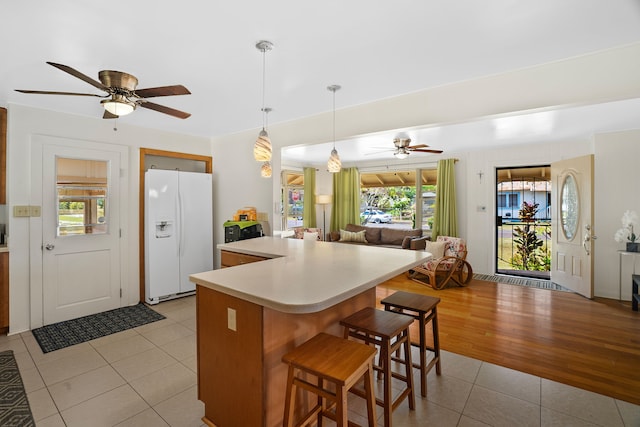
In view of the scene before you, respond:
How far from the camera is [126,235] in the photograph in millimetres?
4043

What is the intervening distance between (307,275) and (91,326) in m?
3.09

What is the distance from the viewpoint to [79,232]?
3.63 m

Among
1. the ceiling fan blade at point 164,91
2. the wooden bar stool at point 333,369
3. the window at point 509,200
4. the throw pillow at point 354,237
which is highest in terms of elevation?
the ceiling fan blade at point 164,91

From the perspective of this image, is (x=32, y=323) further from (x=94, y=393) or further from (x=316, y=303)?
(x=316, y=303)

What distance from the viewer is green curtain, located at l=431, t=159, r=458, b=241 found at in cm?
629

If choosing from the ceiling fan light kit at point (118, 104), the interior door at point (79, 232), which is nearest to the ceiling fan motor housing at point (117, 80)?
the ceiling fan light kit at point (118, 104)

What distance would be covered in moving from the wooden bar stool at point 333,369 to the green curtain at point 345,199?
6.32 metres

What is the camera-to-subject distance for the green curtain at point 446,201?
6.29 m

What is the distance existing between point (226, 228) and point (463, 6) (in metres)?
3.35

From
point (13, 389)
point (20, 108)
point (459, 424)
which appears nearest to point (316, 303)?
point (459, 424)

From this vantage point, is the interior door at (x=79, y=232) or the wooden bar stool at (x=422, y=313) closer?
the wooden bar stool at (x=422, y=313)

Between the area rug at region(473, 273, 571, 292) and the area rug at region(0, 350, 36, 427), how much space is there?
6.06 metres

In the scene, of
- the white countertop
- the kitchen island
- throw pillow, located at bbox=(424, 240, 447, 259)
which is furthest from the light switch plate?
throw pillow, located at bbox=(424, 240, 447, 259)

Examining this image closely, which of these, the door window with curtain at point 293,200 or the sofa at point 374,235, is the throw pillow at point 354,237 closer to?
the sofa at point 374,235
